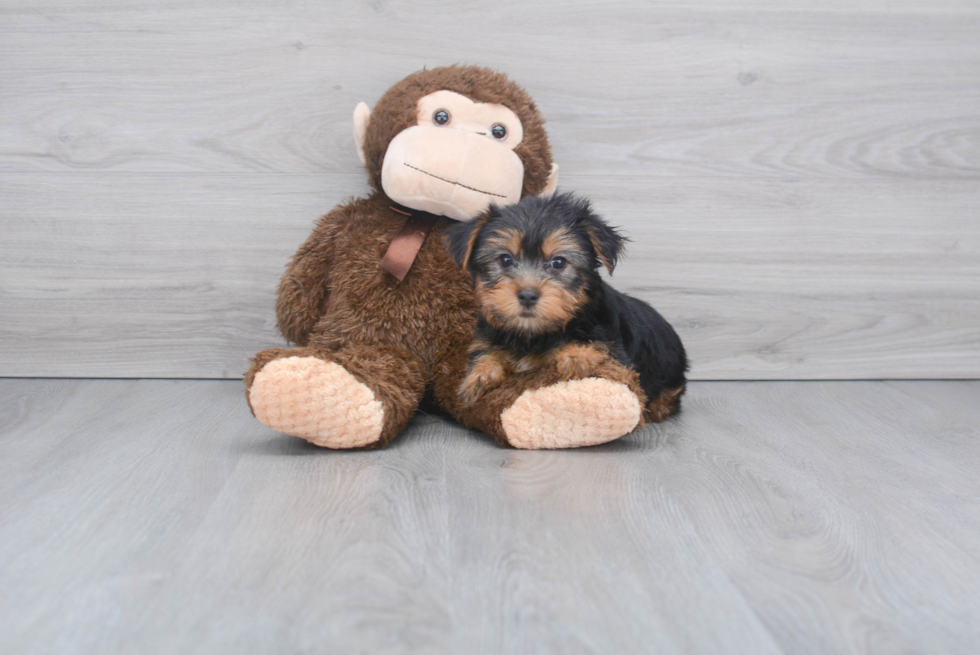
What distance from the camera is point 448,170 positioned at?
6.27 ft

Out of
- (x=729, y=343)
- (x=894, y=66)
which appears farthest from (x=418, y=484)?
(x=894, y=66)

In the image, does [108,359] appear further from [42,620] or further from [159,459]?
[42,620]

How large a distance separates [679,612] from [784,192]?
72.7 inches

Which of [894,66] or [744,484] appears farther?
[894,66]

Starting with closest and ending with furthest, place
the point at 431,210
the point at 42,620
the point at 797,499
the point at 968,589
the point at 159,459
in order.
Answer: the point at 42,620
the point at 968,589
the point at 797,499
the point at 159,459
the point at 431,210

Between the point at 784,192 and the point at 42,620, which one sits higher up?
the point at 784,192

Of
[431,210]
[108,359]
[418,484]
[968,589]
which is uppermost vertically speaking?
[431,210]

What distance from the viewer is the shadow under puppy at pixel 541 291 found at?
→ 1.65m

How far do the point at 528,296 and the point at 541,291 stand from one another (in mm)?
32

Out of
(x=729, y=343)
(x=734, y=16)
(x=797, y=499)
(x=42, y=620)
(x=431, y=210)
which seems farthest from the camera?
(x=729, y=343)

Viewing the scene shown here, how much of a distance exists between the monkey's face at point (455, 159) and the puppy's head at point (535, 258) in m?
0.23

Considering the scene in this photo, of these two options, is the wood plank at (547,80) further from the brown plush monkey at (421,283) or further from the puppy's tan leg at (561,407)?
the puppy's tan leg at (561,407)

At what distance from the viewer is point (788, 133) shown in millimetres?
2484

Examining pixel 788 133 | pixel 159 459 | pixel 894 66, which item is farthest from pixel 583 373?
pixel 894 66
